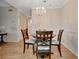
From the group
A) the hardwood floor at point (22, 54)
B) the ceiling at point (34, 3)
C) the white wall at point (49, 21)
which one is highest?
the ceiling at point (34, 3)

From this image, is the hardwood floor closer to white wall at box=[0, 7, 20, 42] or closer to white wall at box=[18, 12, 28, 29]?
white wall at box=[0, 7, 20, 42]

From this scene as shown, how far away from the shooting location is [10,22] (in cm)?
1094

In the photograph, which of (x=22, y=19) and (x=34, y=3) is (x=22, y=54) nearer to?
(x=34, y=3)

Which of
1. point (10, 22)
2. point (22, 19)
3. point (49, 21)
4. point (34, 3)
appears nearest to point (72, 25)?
point (34, 3)

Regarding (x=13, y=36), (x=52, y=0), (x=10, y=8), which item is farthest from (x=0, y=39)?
(x=52, y=0)

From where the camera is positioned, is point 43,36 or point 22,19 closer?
→ point 43,36

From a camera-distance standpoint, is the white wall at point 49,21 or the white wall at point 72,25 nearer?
the white wall at point 72,25

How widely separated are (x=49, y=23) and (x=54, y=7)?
1.19 meters

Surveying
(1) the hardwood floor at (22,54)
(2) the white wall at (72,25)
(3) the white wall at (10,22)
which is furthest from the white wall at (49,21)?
(1) the hardwood floor at (22,54)

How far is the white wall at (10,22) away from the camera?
35.7 feet

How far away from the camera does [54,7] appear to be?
10203 mm

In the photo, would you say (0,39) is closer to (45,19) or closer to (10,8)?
(10,8)

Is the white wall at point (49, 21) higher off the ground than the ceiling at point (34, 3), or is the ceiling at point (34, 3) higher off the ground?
the ceiling at point (34, 3)

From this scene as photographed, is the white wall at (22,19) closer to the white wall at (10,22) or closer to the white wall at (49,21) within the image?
the white wall at (10,22)
